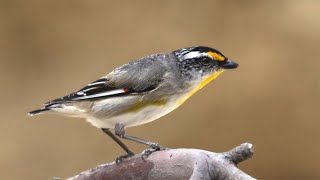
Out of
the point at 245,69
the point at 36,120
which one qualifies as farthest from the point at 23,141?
the point at 245,69

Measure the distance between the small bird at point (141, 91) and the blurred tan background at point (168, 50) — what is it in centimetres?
188

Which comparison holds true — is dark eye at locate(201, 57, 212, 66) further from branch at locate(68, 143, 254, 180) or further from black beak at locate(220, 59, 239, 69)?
branch at locate(68, 143, 254, 180)

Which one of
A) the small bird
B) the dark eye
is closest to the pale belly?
the small bird

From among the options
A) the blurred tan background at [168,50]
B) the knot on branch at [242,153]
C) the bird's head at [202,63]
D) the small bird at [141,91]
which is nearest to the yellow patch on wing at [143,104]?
the small bird at [141,91]

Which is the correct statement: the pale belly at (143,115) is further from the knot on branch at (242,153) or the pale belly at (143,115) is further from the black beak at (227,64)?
the knot on branch at (242,153)

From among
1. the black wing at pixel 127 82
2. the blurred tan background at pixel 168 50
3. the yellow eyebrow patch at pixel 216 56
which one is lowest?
the blurred tan background at pixel 168 50

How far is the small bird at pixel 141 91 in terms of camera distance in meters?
1.77

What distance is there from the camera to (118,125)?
5.93 feet

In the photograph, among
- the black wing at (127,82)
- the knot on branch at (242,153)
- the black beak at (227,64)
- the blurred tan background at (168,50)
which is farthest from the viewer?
the blurred tan background at (168,50)

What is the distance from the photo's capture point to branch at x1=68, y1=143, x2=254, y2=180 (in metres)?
1.32

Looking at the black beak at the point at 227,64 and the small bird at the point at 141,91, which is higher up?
the black beak at the point at 227,64

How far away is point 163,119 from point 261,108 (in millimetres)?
572

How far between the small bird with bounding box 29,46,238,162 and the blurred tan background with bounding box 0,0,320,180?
1.88 m

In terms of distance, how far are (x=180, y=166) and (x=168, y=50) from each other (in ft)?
7.59
